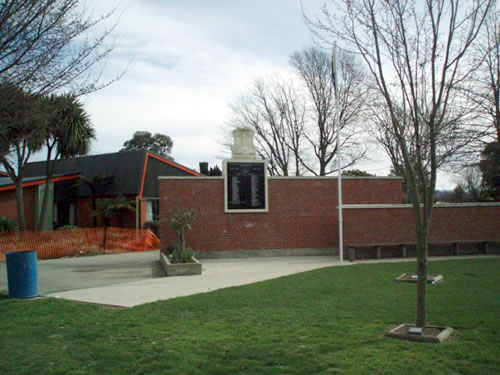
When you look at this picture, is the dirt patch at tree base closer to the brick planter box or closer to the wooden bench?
the brick planter box

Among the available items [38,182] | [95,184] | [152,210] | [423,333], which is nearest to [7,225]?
[38,182]

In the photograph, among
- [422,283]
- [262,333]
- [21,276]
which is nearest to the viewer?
[422,283]

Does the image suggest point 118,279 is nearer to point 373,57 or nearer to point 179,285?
point 179,285

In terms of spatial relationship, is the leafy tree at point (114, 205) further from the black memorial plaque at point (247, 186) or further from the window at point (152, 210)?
the black memorial plaque at point (247, 186)

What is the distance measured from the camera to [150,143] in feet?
217

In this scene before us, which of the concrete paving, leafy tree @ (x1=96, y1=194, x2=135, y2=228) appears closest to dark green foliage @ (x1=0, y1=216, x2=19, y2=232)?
the concrete paving

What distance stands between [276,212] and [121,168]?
16093 millimetres

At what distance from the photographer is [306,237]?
779 inches

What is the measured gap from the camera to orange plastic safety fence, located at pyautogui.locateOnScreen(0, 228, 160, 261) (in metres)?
22.4

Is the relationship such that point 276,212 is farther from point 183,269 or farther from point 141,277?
point 141,277

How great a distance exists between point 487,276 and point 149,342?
344 inches

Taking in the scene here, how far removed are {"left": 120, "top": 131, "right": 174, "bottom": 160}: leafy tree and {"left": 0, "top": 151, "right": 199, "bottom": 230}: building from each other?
103ft

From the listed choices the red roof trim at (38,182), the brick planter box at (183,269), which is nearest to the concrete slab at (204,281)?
the brick planter box at (183,269)

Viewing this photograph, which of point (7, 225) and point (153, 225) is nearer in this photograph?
point (7, 225)
